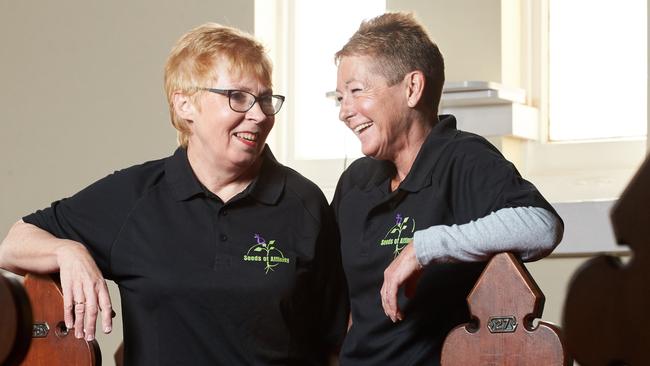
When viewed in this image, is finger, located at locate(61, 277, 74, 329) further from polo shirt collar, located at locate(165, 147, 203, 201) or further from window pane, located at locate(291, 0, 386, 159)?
window pane, located at locate(291, 0, 386, 159)

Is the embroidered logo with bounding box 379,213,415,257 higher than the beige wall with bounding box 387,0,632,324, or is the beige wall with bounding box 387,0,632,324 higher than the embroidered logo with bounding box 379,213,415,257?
the beige wall with bounding box 387,0,632,324

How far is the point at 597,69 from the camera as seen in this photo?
138 inches

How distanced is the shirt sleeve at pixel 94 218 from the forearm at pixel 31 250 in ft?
0.14

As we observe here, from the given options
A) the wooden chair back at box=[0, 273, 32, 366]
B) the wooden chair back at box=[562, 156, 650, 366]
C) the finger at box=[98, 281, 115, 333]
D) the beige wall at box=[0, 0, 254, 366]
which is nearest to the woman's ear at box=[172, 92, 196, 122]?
the finger at box=[98, 281, 115, 333]

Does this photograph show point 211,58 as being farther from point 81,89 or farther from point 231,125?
point 81,89

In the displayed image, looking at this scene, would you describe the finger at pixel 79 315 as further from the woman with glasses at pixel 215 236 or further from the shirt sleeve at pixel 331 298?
the shirt sleeve at pixel 331 298

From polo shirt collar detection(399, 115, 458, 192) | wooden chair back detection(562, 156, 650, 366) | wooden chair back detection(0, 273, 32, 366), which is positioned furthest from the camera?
polo shirt collar detection(399, 115, 458, 192)

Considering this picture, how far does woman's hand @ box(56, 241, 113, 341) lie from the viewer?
169 centimetres

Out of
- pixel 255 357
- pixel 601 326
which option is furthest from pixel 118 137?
pixel 601 326

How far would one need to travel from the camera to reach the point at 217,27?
85.7 inches

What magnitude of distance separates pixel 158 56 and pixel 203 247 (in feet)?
6.57

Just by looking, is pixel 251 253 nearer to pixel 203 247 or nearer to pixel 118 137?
pixel 203 247

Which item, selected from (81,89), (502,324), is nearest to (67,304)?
(502,324)

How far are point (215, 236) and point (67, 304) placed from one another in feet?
1.36
